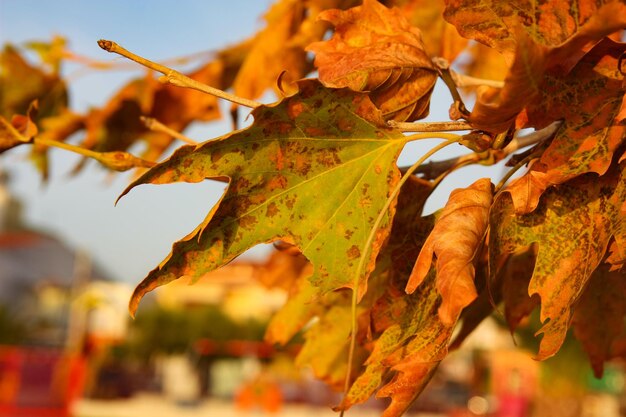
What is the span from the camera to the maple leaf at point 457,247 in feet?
1.53

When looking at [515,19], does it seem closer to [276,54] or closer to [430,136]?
[430,136]

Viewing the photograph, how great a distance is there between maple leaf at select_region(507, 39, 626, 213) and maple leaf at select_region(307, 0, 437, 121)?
0.12 metres

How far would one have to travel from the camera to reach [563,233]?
0.56m

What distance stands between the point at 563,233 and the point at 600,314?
0.25m

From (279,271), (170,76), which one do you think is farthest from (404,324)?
(279,271)

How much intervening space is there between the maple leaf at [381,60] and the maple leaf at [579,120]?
0.39ft

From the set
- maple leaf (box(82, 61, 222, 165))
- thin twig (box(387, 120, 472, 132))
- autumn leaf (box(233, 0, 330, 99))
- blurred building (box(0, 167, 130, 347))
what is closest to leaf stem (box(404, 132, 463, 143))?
thin twig (box(387, 120, 472, 132))

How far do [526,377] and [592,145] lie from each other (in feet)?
26.6

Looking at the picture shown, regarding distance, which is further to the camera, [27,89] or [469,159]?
[27,89]

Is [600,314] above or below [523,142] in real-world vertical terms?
below

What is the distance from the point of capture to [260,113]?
21.3 inches

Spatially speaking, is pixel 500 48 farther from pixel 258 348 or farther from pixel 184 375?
pixel 184 375

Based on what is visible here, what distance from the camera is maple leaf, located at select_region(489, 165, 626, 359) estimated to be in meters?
0.55

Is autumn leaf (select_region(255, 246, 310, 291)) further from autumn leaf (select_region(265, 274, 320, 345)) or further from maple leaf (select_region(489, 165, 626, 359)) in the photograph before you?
maple leaf (select_region(489, 165, 626, 359))
